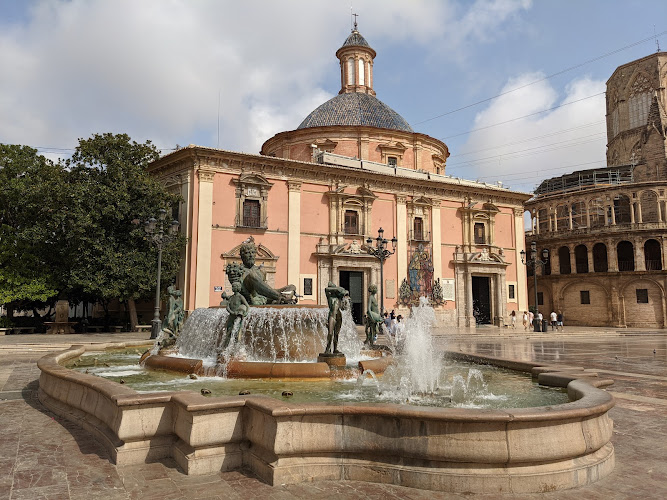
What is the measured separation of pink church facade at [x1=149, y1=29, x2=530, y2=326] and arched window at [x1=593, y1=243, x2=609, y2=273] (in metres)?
8.88

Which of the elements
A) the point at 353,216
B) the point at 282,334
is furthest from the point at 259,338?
the point at 353,216

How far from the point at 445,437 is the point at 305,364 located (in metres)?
3.23

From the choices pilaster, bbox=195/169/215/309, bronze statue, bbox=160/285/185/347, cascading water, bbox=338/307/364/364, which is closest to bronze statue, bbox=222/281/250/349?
cascading water, bbox=338/307/364/364

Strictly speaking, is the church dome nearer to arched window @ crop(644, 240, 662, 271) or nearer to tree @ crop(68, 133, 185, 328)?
tree @ crop(68, 133, 185, 328)

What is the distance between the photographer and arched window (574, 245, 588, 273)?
119 ft

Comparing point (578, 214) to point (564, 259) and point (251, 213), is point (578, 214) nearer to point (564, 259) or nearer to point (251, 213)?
point (564, 259)

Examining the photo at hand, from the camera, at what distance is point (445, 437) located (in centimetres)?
343

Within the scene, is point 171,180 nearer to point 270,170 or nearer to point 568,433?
point 270,170

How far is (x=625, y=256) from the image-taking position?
117 ft

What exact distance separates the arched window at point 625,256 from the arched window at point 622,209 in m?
2.98

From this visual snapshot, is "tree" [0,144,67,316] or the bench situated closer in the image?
"tree" [0,144,67,316]

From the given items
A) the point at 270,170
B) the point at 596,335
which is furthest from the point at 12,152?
the point at 596,335

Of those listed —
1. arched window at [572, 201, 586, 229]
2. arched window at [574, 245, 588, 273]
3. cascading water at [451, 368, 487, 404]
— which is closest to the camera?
cascading water at [451, 368, 487, 404]

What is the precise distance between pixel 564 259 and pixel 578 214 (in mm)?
3684
